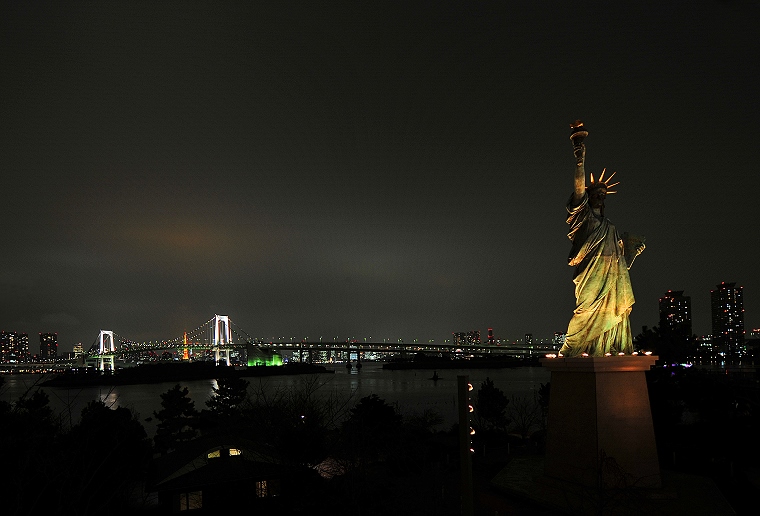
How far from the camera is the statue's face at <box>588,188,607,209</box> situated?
7.11m

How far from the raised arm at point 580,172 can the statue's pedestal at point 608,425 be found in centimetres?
195

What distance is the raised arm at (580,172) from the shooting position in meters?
6.94

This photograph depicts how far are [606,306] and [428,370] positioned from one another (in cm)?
6983

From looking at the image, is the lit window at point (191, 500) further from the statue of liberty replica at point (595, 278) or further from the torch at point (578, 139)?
the torch at point (578, 139)

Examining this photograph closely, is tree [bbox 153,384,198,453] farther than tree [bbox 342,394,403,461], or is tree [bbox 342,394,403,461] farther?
tree [bbox 153,384,198,453]

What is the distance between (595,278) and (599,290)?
0.48 feet

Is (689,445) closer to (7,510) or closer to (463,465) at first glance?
(463,465)

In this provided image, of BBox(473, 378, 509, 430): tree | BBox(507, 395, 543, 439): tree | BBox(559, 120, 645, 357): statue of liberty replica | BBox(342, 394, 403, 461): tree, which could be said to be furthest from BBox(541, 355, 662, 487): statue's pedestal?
BBox(473, 378, 509, 430): tree

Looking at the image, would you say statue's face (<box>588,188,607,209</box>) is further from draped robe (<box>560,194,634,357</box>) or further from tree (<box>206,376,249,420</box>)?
tree (<box>206,376,249,420</box>)

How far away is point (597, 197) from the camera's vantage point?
23.3 ft

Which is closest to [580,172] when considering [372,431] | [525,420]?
[372,431]

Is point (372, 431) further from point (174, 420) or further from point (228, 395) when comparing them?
point (228, 395)

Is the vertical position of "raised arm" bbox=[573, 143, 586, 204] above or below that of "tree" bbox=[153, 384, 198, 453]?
above

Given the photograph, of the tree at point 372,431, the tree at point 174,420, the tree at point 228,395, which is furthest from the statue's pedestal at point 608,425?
the tree at point 228,395
